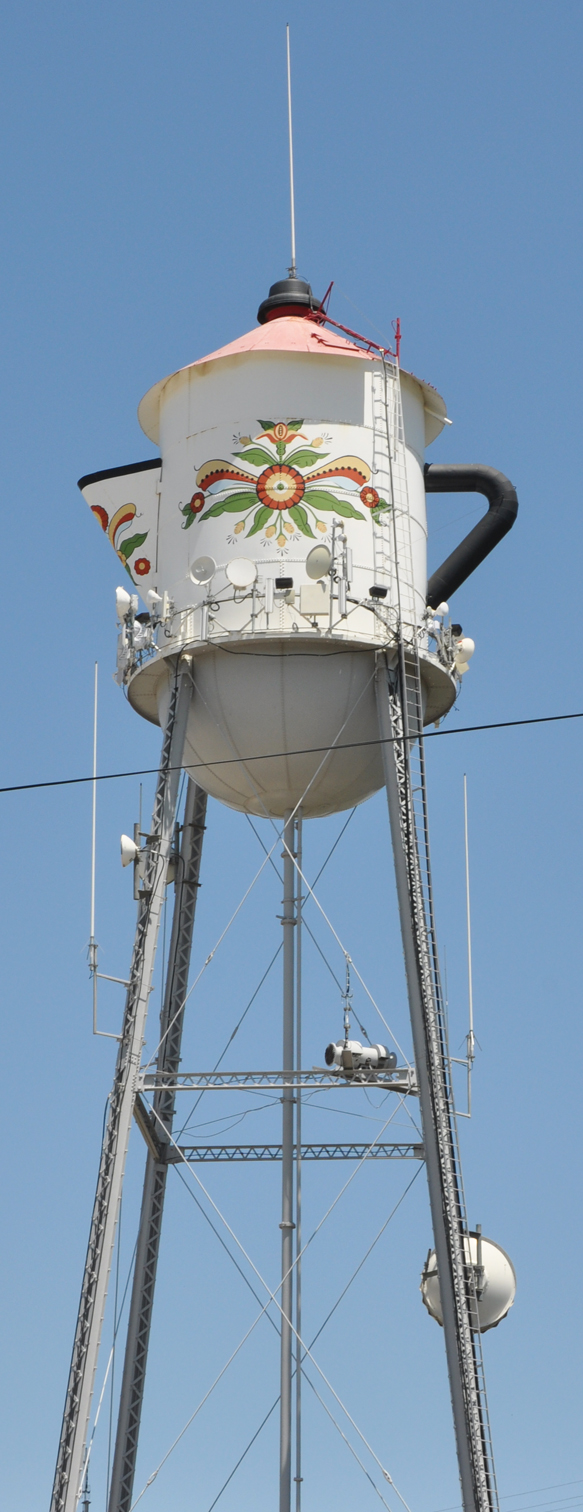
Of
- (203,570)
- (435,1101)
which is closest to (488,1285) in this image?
(435,1101)

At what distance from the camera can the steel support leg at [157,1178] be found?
104 ft

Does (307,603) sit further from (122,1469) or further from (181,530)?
(122,1469)

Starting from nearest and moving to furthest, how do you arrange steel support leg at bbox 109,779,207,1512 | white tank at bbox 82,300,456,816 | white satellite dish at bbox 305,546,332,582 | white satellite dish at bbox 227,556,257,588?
white satellite dish at bbox 305,546,332,582 < white satellite dish at bbox 227,556,257,588 < white tank at bbox 82,300,456,816 < steel support leg at bbox 109,779,207,1512

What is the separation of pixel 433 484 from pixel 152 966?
27.5 ft

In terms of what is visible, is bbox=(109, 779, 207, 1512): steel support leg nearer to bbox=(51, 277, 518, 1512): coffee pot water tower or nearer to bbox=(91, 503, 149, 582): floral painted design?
bbox=(51, 277, 518, 1512): coffee pot water tower

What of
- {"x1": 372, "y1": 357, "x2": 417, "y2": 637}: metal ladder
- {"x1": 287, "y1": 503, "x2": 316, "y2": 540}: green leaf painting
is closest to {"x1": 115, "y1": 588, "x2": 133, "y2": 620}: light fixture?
{"x1": 287, "y1": 503, "x2": 316, "y2": 540}: green leaf painting

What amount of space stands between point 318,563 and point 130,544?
138 inches

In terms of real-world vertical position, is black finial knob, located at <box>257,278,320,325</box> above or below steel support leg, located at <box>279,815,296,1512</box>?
above

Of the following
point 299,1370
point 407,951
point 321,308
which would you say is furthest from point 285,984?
point 321,308

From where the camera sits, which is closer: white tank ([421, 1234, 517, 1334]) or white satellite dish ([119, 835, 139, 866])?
white tank ([421, 1234, 517, 1334])

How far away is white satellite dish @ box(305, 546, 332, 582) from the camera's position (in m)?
30.2

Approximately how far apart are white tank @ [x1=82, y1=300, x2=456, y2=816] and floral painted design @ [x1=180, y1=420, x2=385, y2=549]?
0.02 meters

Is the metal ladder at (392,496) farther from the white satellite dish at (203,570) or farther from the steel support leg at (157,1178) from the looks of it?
the steel support leg at (157,1178)

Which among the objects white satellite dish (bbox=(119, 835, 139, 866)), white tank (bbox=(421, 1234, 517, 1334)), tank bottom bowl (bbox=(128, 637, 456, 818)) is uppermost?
tank bottom bowl (bbox=(128, 637, 456, 818))
